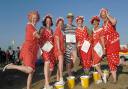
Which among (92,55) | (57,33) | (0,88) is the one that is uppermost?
(57,33)

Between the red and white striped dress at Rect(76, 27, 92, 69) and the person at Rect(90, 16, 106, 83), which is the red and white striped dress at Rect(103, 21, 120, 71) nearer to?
the person at Rect(90, 16, 106, 83)

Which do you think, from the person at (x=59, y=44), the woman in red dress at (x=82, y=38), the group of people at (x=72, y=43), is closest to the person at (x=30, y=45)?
the group of people at (x=72, y=43)

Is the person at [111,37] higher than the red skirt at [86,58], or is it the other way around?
the person at [111,37]

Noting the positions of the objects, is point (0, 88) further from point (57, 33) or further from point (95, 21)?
point (95, 21)

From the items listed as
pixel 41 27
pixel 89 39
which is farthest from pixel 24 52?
pixel 89 39

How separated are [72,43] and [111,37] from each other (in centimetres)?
120

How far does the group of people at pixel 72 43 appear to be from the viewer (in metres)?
8.71

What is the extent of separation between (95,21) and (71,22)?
75cm

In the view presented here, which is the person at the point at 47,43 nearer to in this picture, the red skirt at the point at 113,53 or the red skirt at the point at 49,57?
the red skirt at the point at 49,57

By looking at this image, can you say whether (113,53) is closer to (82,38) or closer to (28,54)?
(82,38)

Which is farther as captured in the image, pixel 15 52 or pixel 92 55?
pixel 15 52

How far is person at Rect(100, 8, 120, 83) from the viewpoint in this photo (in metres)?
9.56

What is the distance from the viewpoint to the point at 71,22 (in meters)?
10.0

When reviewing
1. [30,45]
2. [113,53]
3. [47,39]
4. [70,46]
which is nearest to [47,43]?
[47,39]
